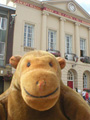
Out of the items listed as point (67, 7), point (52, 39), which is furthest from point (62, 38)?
point (67, 7)

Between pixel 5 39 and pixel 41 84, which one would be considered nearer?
pixel 41 84

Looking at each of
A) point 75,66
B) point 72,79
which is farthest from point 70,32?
point 72,79

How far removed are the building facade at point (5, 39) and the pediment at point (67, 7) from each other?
4362mm

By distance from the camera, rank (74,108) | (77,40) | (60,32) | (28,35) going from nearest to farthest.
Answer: (74,108)
(28,35)
(60,32)
(77,40)

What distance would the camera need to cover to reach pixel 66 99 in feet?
5.91

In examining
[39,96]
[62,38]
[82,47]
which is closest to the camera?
[39,96]

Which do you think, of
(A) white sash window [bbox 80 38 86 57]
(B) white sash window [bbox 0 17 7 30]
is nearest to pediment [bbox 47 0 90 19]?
(A) white sash window [bbox 80 38 86 57]

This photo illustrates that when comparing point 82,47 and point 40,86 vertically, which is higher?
point 82,47

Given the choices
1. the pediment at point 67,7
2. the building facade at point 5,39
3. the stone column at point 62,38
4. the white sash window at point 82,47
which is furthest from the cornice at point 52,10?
the white sash window at point 82,47

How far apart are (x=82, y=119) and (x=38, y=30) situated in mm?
12727

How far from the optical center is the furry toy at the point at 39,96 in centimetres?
137

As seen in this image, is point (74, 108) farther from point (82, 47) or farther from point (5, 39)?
point (82, 47)

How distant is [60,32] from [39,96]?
14.2 m

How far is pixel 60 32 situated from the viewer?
1509 centimetres
